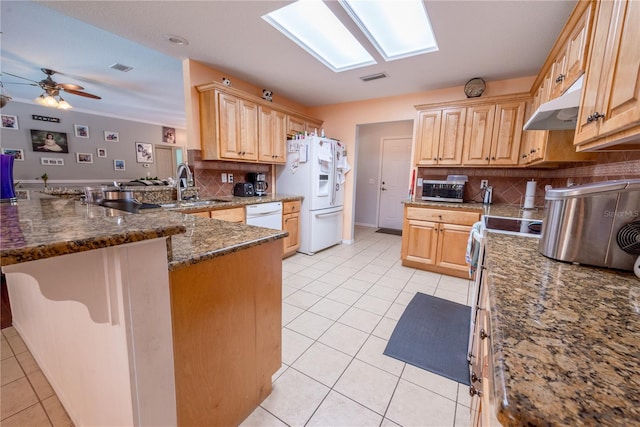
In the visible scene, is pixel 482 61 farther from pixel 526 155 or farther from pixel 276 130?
pixel 276 130

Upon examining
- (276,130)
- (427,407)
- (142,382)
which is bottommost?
(427,407)

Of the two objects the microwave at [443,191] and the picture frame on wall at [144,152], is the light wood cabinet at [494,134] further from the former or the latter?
the picture frame on wall at [144,152]

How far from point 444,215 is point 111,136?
7.33 meters

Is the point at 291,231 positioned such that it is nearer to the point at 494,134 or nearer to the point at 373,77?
the point at 373,77

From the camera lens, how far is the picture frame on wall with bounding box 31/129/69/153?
5.05 m

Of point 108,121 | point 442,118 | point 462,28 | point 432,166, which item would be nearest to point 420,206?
point 432,166

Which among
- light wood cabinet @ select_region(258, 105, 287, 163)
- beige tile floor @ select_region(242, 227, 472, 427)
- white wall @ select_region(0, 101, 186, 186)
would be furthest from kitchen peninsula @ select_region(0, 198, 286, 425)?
white wall @ select_region(0, 101, 186, 186)

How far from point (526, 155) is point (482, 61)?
1.09m

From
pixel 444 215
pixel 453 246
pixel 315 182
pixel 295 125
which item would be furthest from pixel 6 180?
pixel 453 246

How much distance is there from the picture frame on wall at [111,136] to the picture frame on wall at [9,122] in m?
1.34

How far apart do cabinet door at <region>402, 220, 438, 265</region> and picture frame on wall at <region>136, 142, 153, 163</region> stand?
6.79m

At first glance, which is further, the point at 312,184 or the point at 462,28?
the point at 312,184

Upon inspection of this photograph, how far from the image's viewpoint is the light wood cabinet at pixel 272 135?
10.9 ft

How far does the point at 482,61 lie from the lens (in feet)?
8.54
